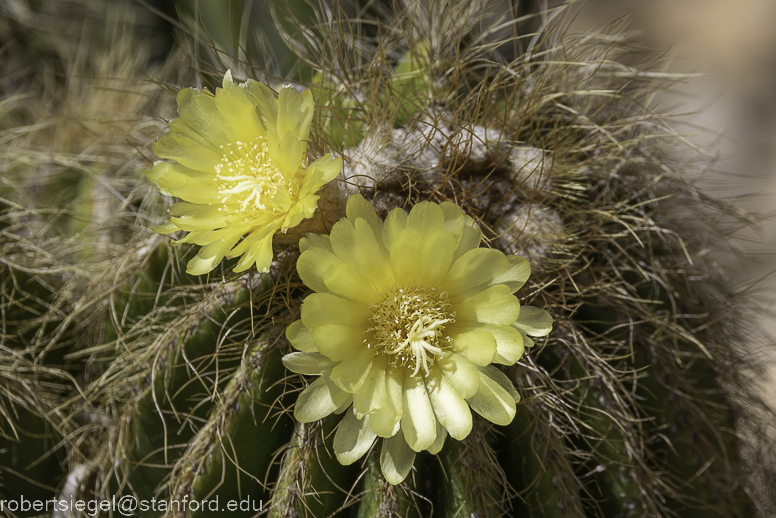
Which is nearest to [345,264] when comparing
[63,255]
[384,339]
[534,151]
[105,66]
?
[384,339]

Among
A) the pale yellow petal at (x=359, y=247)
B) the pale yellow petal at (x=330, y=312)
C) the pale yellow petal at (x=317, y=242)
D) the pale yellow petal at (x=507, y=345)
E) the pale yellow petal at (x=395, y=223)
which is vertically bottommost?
the pale yellow petal at (x=330, y=312)

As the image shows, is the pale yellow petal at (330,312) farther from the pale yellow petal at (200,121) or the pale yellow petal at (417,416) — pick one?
the pale yellow petal at (200,121)

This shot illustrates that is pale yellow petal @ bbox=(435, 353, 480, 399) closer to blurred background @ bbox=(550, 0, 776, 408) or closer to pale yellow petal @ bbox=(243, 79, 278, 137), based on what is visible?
pale yellow petal @ bbox=(243, 79, 278, 137)

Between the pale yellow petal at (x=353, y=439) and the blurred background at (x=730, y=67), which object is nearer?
the pale yellow petal at (x=353, y=439)

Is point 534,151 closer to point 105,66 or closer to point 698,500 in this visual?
point 698,500

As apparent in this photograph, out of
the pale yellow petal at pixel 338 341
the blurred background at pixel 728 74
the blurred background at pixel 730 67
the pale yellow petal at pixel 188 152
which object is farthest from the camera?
the blurred background at pixel 730 67

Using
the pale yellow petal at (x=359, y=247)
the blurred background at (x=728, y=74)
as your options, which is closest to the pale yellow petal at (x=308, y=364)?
the pale yellow petal at (x=359, y=247)

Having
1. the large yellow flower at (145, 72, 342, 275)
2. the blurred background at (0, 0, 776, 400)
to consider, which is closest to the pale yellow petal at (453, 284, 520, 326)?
the large yellow flower at (145, 72, 342, 275)
